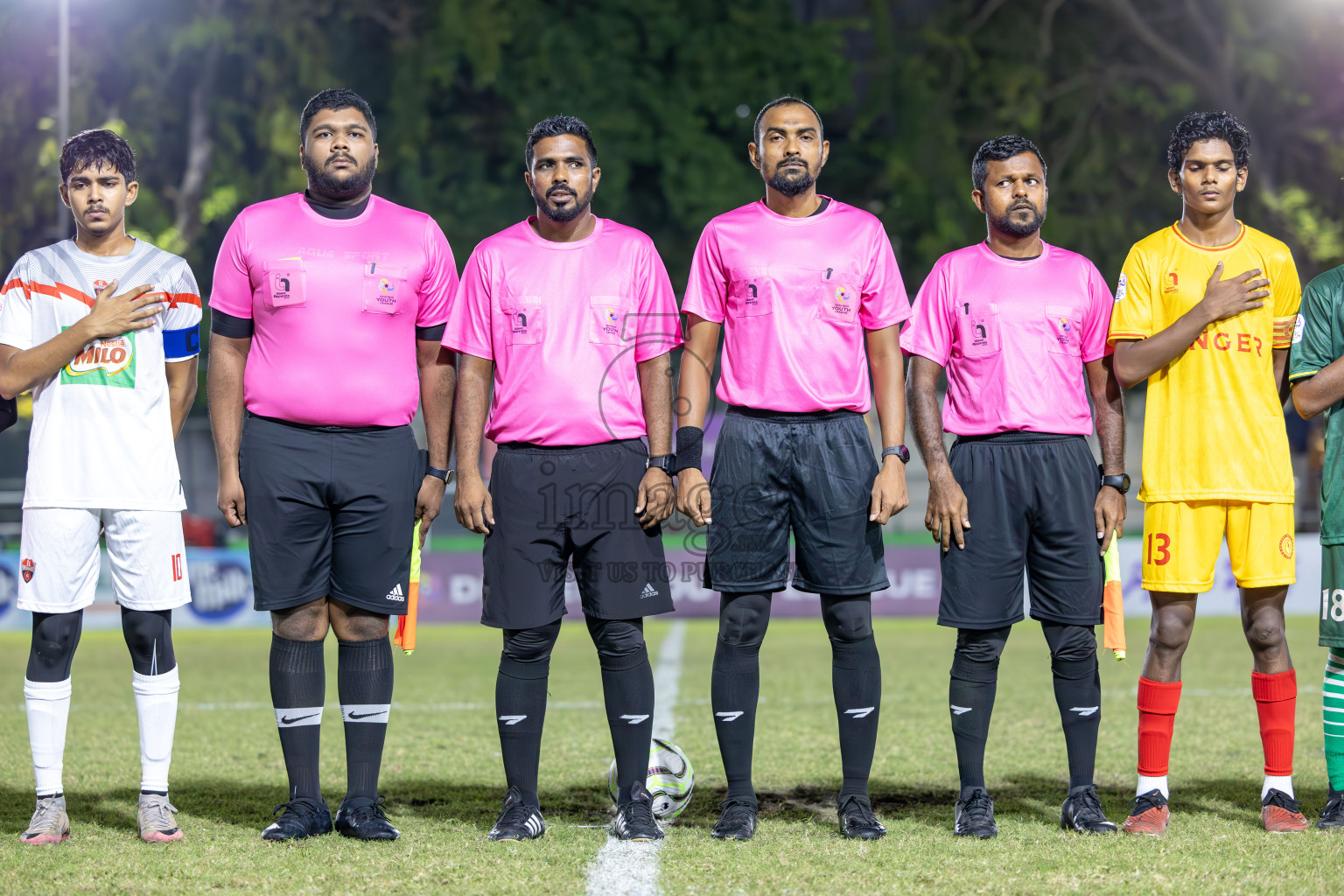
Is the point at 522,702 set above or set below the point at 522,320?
below

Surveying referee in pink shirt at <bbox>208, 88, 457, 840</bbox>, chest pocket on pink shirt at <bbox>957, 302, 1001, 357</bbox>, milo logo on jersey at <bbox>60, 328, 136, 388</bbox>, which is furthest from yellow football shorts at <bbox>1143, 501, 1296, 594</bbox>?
milo logo on jersey at <bbox>60, 328, 136, 388</bbox>

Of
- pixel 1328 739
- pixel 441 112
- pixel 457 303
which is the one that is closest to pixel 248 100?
pixel 441 112

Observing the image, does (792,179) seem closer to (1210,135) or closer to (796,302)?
(796,302)

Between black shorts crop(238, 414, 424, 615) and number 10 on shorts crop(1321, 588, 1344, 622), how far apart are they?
329 cm

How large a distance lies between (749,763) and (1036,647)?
318 inches

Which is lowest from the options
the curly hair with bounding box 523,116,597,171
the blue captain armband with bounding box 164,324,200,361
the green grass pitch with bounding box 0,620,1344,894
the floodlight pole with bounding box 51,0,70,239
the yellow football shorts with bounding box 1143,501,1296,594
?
the green grass pitch with bounding box 0,620,1344,894

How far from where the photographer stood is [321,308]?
4.72 meters

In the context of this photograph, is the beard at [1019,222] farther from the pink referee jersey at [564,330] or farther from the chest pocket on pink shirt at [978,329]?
the pink referee jersey at [564,330]

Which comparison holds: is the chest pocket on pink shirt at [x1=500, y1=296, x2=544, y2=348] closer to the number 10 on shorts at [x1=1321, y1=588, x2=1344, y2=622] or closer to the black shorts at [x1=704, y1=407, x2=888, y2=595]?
the black shorts at [x1=704, y1=407, x2=888, y2=595]

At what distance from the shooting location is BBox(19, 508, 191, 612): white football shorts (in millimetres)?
4691

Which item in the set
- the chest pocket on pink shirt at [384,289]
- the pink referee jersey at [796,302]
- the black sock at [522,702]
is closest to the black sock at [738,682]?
the black sock at [522,702]

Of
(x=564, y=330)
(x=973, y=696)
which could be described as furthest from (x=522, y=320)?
(x=973, y=696)

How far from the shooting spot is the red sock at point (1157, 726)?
4.90m

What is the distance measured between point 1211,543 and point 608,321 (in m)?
2.27
